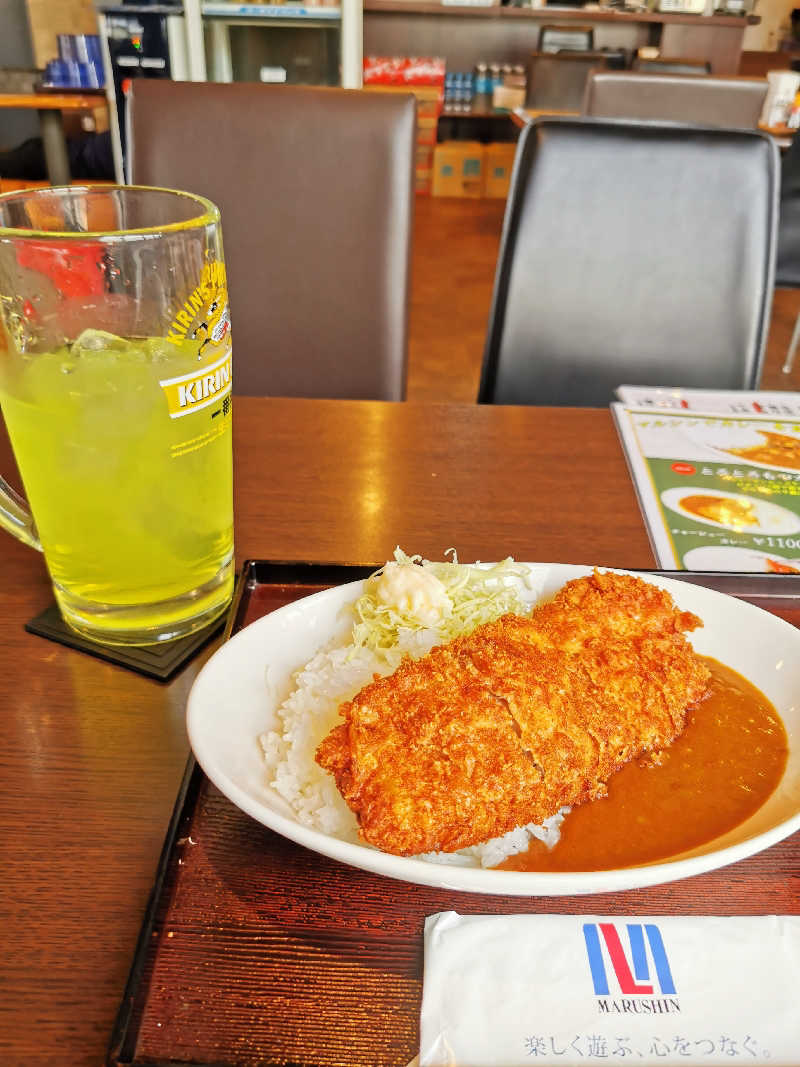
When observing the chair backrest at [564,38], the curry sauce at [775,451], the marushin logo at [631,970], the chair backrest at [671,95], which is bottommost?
the curry sauce at [775,451]

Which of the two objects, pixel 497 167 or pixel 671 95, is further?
pixel 497 167

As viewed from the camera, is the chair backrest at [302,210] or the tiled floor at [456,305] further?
the tiled floor at [456,305]

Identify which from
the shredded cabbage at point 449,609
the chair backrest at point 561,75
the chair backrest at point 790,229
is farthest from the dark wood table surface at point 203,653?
the chair backrest at point 561,75

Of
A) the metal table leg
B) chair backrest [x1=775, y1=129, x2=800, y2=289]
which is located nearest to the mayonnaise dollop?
chair backrest [x1=775, y1=129, x2=800, y2=289]

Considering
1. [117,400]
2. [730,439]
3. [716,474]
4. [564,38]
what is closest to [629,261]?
[730,439]

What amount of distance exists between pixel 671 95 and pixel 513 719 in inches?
81.9

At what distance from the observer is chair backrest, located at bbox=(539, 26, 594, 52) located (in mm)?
5844

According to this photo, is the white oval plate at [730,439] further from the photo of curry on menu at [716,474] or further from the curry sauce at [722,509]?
the curry sauce at [722,509]

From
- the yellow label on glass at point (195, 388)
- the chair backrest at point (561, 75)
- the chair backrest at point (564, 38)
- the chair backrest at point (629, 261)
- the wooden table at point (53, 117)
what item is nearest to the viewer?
the yellow label on glass at point (195, 388)

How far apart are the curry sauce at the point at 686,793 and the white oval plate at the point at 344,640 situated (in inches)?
0.5

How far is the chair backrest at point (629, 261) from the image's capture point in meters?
1.49

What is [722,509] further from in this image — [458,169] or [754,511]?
[458,169]

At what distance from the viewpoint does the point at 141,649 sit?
73 centimetres

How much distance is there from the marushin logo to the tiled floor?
3.04 metres
